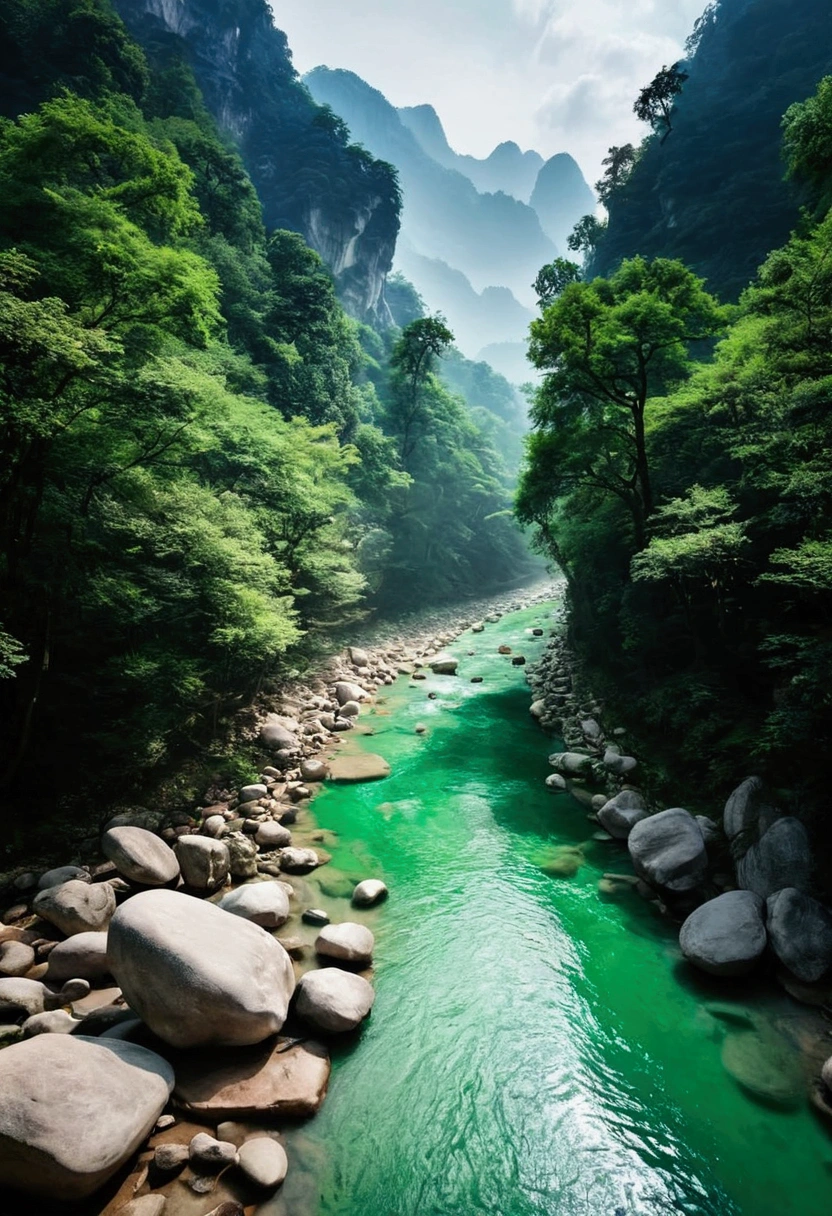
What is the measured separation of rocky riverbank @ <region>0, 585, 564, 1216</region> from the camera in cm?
351

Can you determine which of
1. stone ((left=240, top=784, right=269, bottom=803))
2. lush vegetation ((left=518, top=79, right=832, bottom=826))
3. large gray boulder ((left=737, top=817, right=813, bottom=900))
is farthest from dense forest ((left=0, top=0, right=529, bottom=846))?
large gray boulder ((left=737, top=817, right=813, bottom=900))

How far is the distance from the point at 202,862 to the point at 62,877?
5.44 feet

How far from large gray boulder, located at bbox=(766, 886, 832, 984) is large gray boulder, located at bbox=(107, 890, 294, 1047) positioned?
533 centimetres

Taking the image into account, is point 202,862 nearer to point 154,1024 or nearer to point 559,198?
point 154,1024

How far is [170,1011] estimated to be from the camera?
4.38 meters

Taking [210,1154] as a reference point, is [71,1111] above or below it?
above

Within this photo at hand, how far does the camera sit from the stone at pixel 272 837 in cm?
803

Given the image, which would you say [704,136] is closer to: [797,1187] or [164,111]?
[164,111]

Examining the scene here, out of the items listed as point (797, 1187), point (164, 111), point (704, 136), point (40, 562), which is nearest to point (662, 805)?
point (797, 1187)

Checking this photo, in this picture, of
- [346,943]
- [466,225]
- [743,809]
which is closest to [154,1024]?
[346,943]

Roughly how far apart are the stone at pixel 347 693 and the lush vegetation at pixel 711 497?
23.4 feet

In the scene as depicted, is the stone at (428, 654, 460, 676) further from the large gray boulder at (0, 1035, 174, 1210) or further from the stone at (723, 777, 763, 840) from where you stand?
the large gray boulder at (0, 1035, 174, 1210)

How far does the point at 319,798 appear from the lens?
9.76 m

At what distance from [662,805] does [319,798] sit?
6.24m
